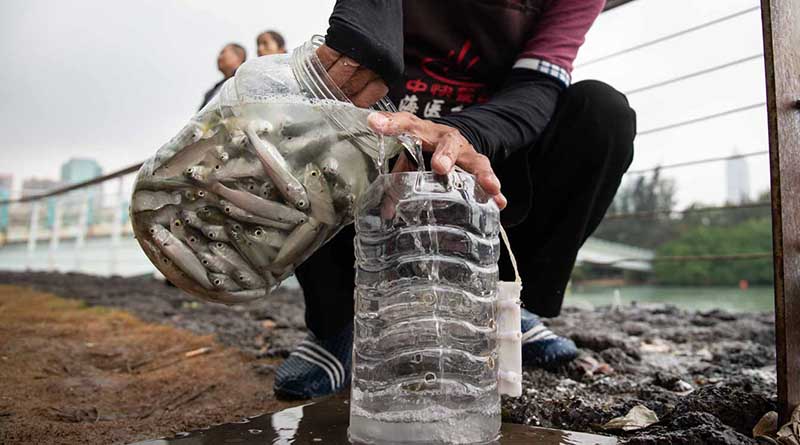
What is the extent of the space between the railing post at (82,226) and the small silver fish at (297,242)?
572cm

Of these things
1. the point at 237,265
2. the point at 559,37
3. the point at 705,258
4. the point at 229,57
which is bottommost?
the point at 705,258

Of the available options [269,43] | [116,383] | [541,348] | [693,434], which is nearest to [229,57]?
[269,43]

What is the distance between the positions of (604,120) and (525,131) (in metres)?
0.22

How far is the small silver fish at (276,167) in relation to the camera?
84cm

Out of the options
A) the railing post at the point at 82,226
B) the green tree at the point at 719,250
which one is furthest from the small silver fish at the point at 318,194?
the green tree at the point at 719,250

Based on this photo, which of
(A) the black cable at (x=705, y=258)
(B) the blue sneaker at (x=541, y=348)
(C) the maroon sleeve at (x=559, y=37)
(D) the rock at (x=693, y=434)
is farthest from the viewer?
(A) the black cable at (x=705, y=258)

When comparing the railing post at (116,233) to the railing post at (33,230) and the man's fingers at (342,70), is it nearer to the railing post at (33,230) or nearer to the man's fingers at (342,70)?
the railing post at (33,230)

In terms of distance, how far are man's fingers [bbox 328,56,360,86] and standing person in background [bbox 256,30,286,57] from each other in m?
2.32

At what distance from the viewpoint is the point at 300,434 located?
0.89 meters

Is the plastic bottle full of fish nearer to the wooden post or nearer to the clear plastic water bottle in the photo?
the clear plastic water bottle

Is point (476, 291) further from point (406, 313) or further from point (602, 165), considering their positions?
point (602, 165)

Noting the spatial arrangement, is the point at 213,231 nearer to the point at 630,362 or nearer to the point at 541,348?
the point at 541,348

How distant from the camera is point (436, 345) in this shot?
0.92 m

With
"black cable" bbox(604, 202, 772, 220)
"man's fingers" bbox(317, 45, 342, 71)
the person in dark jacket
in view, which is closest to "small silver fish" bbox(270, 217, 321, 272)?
"man's fingers" bbox(317, 45, 342, 71)
